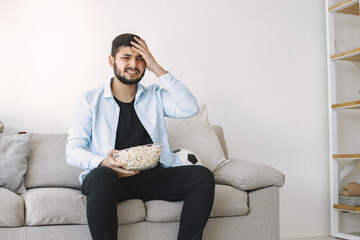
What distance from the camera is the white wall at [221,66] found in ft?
9.58

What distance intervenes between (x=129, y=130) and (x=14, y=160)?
62cm

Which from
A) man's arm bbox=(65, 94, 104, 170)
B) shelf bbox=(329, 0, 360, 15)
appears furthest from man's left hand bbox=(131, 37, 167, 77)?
shelf bbox=(329, 0, 360, 15)

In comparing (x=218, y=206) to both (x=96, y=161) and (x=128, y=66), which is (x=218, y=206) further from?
(x=128, y=66)

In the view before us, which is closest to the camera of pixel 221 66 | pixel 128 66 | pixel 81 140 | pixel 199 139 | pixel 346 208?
pixel 81 140

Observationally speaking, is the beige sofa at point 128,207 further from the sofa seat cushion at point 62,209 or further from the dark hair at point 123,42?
the dark hair at point 123,42

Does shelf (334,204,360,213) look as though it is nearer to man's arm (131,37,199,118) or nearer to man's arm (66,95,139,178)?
man's arm (131,37,199,118)

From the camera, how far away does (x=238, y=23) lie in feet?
11.3

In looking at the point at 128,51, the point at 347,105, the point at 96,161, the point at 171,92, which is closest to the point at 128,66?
the point at 128,51

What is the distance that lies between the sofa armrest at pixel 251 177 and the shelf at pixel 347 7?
1.55 meters

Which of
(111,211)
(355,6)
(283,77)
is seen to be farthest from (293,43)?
(111,211)

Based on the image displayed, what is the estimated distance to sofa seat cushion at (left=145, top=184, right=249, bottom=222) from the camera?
2.13 meters

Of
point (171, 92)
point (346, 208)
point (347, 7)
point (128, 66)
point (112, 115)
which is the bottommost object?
point (346, 208)

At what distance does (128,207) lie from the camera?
2080 millimetres

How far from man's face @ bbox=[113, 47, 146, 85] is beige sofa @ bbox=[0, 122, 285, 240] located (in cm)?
59
